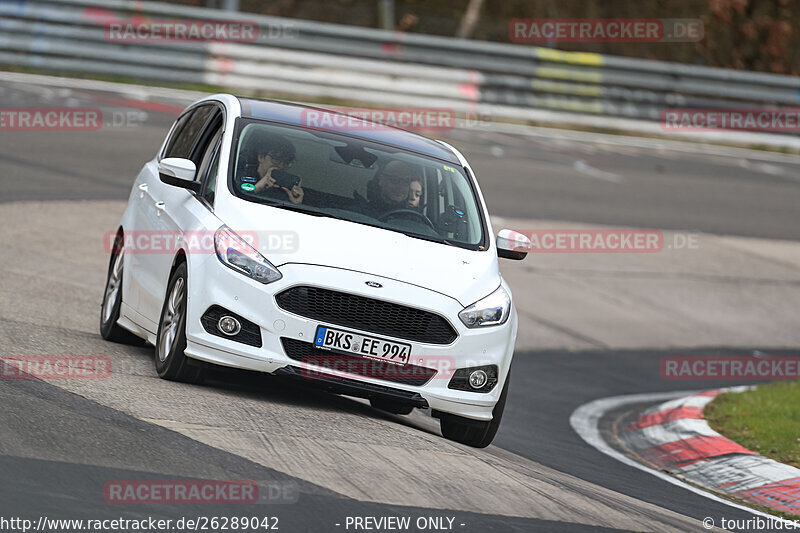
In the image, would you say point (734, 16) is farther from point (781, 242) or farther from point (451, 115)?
point (781, 242)

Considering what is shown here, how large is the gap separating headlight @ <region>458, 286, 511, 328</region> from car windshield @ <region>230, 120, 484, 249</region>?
0.55 m

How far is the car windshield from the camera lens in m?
8.12

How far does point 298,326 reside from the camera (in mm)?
7316

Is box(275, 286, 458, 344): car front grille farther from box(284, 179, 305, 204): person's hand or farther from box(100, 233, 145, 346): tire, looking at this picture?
box(100, 233, 145, 346): tire

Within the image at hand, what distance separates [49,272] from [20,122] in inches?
283

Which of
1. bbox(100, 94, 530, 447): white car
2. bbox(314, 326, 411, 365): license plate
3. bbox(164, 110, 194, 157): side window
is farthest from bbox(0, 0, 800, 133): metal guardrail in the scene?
bbox(314, 326, 411, 365): license plate

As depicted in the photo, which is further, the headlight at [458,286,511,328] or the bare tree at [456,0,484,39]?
the bare tree at [456,0,484,39]

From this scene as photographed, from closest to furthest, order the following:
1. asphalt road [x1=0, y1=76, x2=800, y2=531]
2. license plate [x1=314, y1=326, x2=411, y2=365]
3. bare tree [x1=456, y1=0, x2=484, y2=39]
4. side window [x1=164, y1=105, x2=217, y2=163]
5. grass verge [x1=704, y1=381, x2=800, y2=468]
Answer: asphalt road [x1=0, y1=76, x2=800, y2=531], license plate [x1=314, y1=326, x2=411, y2=365], side window [x1=164, y1=105, x2=217, y2=163], grass verge [x1=704, y1=381, x2=800, y2=468], bare tree [x1=456, y1=0, x2=484, y2=39]

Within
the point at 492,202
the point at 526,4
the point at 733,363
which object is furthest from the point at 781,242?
the point at 526,4

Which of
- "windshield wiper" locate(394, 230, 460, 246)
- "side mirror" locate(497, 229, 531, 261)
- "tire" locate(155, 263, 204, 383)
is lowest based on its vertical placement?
"tire" locate(155, 263, 204, 383)

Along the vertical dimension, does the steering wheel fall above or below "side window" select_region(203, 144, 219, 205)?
below

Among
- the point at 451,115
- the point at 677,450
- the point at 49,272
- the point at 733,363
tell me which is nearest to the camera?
the point at 677,450

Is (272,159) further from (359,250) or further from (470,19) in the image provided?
(470,19)

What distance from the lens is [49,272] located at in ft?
39.9
